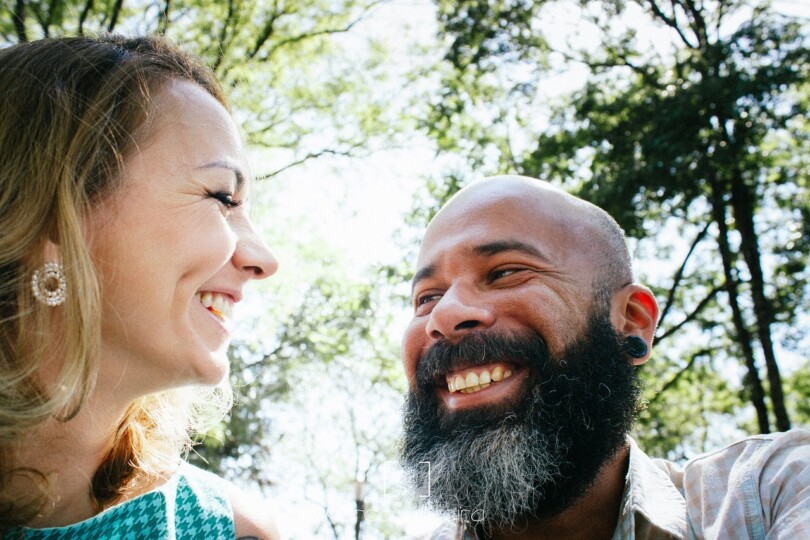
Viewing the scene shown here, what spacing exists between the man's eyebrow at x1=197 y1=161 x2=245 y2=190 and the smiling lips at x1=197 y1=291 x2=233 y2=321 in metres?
0.42

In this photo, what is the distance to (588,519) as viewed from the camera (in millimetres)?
2805

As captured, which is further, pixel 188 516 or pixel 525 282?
pixel 525 282

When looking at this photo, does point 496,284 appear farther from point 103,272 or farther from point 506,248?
point 103,272

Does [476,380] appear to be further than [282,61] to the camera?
No

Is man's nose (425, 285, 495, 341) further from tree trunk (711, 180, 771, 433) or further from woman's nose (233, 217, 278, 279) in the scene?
tree trunk (711, 180, 771, 433)

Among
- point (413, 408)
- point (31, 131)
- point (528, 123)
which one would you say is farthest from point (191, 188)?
point (528, 123)

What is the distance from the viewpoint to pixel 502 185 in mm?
3312

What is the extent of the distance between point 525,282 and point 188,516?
5.55 ft

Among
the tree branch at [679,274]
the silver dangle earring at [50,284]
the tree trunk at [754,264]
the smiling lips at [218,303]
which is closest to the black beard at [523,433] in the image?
the smiling lips at [218,303]

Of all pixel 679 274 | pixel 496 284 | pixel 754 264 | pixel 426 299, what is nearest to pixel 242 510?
pixel 426 299

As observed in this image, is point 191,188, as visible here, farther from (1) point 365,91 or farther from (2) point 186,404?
(1) point 365,91

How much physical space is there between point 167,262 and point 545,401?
1.58 metres

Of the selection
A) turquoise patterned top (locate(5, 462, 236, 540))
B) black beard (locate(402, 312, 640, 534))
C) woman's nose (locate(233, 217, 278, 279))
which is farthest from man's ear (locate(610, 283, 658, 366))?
turquoise patterned top (locate(5, 462, 236, 540))

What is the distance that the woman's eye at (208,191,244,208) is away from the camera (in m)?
2.27
